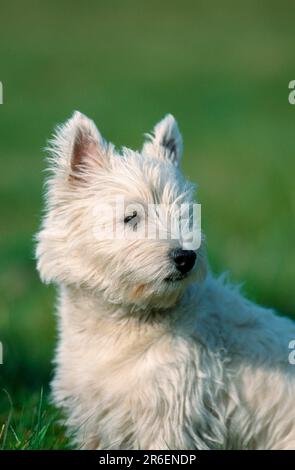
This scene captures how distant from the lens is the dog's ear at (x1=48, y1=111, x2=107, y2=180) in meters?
5.89

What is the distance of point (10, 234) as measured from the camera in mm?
12000

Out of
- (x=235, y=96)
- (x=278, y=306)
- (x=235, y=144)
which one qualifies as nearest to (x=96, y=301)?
(x=278, y=306)

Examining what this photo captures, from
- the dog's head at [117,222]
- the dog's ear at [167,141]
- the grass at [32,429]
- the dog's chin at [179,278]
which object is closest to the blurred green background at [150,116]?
the grass at [32,429]

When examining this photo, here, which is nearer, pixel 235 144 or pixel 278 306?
pixel 278 306

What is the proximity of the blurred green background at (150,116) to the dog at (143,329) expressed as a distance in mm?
513

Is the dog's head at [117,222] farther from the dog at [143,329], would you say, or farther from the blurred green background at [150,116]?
the blurred green background at [150,116]

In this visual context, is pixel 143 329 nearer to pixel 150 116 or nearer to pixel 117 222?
pixel 117 222

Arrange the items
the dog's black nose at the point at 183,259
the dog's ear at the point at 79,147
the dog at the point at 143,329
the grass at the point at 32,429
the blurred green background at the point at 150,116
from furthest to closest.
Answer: the blurred green background at the point at 150,116 < the grass at the point at 32,429 < the dog's ear at the point at 79,147 < the dog at the point at 143,329 < the dog's black nose at the point at 183,259

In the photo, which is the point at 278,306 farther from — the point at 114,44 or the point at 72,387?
the point at 114,44

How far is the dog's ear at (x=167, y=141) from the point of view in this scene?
6062 millimetres

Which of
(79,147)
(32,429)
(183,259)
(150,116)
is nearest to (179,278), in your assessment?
(183,259)

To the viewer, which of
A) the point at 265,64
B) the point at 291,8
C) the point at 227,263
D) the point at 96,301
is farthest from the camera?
the point at 291,8

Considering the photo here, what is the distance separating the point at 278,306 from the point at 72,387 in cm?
371

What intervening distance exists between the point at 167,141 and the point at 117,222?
0.73 meters
